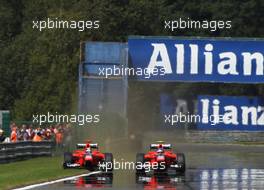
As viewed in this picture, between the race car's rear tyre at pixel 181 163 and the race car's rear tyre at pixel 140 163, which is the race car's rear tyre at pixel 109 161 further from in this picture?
the race car's rear tyre at pixel 181 163

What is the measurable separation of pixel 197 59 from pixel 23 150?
6.81 metres

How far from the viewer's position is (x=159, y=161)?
2370 cm

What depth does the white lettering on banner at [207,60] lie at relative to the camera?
2853 centimetres

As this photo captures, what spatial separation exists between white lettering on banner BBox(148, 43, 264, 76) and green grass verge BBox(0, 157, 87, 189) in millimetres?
4587

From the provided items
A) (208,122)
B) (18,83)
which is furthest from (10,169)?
(18,83)

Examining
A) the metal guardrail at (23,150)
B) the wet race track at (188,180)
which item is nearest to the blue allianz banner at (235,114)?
the wet race track at (188,180)

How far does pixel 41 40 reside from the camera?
114ft

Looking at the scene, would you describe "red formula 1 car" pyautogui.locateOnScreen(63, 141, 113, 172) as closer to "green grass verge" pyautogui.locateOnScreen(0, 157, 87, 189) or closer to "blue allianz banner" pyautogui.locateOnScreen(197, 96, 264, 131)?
"green grass verge" pyautogui.locateOnScreen(0, 157, 87, 189)

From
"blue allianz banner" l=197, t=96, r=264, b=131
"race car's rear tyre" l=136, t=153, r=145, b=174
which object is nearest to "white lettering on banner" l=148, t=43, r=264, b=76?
"blue allianz banner" l=197, t=96, r=264, b=131

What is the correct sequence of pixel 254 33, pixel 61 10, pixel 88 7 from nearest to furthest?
pixel 88 7 < pixel 61 10 < pixel 254 33

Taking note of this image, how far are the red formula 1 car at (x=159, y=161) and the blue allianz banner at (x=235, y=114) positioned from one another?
4997 millimetres

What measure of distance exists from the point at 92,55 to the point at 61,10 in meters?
9.07

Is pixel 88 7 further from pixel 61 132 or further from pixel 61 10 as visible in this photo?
pixel 61 132

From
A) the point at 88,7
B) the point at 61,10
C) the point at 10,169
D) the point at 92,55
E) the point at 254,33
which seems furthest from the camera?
the point at 254,33
